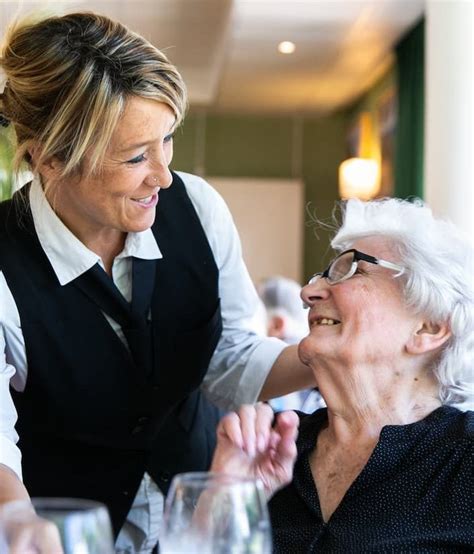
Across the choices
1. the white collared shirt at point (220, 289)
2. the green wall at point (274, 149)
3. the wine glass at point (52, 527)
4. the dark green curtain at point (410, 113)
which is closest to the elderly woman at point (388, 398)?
the white collared shirt at point (220, 289)

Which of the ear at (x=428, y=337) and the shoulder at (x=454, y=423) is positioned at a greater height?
the ear at (x=428, y=337)

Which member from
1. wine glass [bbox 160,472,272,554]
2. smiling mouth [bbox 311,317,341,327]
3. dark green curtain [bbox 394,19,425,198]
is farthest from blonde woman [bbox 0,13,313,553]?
dark green curtain [bbox 394,19,425,198]

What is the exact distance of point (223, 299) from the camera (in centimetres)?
208

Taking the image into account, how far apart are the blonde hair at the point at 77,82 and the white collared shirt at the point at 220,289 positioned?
6.7 inches

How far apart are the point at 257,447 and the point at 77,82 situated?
28.8 inches

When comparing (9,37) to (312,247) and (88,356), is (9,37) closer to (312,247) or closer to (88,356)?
(88,356)

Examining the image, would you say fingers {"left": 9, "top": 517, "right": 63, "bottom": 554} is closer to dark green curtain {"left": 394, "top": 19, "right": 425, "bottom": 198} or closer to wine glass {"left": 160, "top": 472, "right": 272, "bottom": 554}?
wine glass {"left": 160, "top": 472, "right": 272, "bottom": 554}

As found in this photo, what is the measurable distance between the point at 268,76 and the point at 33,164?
290 inches

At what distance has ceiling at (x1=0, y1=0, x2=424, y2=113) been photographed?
23.0 feet

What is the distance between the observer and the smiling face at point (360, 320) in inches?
65.5

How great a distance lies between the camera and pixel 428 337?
5.60 ft

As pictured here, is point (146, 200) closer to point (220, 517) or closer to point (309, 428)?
point (309, 428)

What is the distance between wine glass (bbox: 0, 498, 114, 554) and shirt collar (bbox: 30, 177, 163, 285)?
102 centimetres

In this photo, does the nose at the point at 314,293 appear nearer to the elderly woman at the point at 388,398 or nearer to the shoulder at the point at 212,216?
the elderly woman at the point at 388,398
